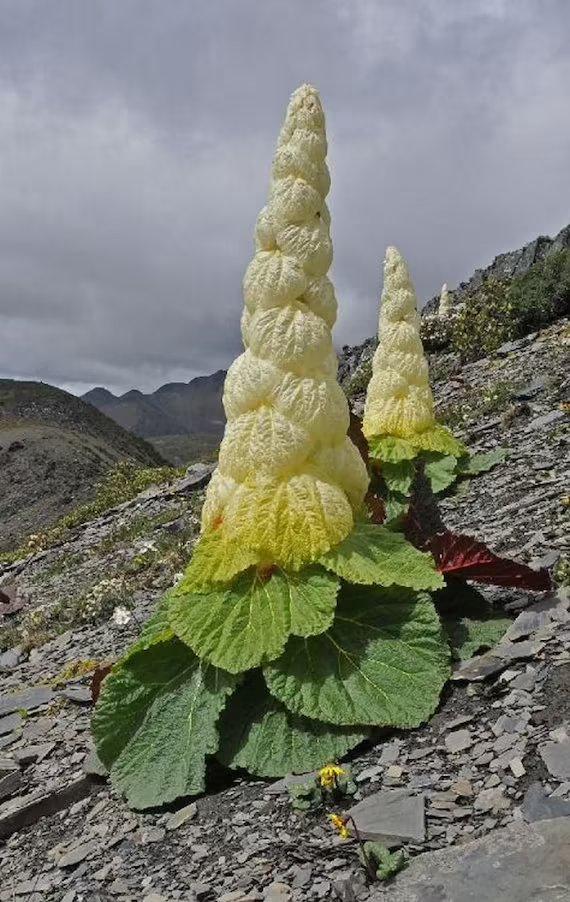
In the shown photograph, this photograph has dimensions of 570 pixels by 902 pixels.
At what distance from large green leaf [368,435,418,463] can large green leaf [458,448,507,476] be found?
0.69 meters

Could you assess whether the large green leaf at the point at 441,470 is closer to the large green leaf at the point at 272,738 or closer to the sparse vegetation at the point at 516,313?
Answer: the large green leaf at the point at 272,738

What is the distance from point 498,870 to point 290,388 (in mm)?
2522

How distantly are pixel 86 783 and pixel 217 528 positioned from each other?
5.93 feet

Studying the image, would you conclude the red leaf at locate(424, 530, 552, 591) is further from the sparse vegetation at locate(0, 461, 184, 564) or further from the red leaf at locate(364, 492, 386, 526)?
the sparse vegetation at locate(0, 461, 184, 564)

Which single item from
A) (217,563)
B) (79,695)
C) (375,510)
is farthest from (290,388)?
(79,695)

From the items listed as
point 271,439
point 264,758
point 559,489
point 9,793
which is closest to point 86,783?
Answer: point 9,793

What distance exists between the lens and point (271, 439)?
13.6 ft

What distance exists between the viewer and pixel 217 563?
4.10m

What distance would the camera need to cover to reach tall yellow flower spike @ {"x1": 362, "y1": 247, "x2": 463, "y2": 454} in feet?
30.3

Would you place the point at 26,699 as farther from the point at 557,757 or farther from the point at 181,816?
the point at 557,757

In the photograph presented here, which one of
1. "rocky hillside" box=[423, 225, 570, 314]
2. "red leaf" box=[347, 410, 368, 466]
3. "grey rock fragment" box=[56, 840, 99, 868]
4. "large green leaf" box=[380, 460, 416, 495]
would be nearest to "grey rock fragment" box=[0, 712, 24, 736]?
"grey rock fragment" box=[56, 840, 99, 868]

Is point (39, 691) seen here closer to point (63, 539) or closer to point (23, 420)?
point (63, 539)

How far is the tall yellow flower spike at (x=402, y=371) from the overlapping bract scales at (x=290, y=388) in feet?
16.3

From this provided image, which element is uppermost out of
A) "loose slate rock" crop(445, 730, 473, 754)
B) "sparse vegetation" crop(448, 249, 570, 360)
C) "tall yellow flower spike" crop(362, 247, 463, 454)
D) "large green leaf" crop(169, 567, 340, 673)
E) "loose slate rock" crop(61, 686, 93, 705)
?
"sparse vegetation" crop(448, 249, 570, 360)
